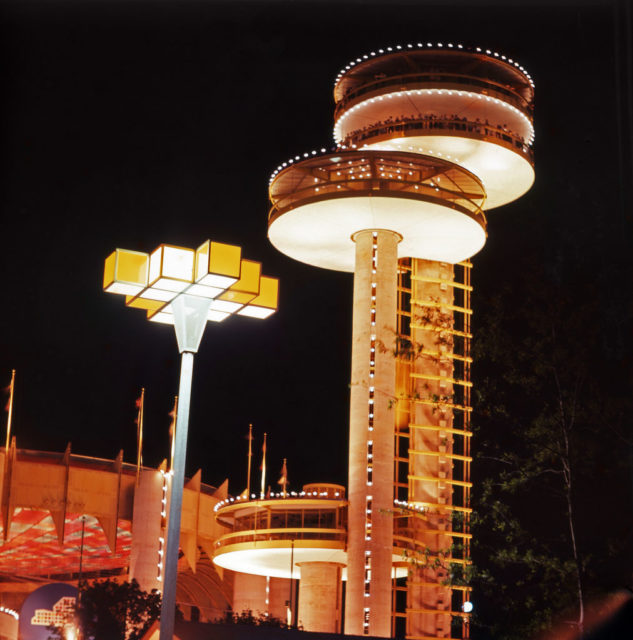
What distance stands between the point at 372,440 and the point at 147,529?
1541cm

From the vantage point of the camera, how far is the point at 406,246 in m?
69.8

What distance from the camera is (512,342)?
31.4 m

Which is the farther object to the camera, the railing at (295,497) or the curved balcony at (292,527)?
the railing at (295,497)

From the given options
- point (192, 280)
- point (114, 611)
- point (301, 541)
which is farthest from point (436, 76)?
point (192, 280)

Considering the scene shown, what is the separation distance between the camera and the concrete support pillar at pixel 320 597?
219ft

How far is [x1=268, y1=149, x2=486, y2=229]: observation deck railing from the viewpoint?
63250 millimetres

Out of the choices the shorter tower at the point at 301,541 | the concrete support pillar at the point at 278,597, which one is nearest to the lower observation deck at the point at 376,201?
the shorter tower at the point at 301,541

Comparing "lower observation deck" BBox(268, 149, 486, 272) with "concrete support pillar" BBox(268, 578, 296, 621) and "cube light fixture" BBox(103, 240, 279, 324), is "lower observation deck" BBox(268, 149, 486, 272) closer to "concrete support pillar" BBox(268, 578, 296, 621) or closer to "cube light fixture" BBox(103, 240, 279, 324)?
"concrete support pillar" BBox(268, 578, 296, 621)

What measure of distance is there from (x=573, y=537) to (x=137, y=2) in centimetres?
1852

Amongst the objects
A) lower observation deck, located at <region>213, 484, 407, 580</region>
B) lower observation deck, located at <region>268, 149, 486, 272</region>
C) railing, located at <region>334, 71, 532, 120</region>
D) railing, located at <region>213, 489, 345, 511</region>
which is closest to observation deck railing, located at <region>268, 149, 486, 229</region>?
lower observation deck, located at <region>268, 149, 486, 272</region>

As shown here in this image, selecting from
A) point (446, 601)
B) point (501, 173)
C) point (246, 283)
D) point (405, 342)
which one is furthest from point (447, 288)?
point (246, 283)

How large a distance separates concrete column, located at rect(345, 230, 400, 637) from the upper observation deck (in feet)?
27.6

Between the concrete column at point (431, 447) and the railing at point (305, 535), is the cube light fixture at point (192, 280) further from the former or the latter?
the concrete column at point (431, 447)

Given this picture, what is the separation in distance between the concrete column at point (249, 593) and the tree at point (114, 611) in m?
22.8
